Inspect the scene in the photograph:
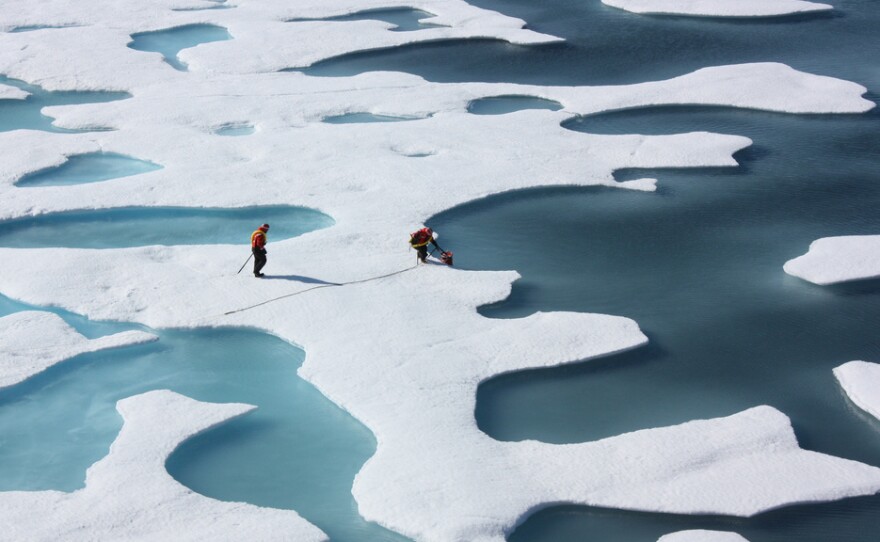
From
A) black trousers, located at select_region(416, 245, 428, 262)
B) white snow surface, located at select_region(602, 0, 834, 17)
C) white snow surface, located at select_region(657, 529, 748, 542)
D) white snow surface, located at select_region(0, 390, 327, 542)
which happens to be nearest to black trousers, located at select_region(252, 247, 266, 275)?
black trousers, located at select_region(416, 245, 428, 262)

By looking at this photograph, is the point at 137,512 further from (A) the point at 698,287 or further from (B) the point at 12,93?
(B) the point at 12,93

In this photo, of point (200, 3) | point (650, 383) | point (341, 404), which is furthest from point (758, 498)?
point (200, 3)

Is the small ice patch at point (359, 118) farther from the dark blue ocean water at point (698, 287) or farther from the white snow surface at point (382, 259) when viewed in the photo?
the dark blue ocean water at point (698, 287)

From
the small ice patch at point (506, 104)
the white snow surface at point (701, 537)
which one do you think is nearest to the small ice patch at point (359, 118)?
the small ice patch at point (506, 104)

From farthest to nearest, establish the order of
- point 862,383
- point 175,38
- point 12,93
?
1. point 175,38
2. point 12,93
3. point 862,383

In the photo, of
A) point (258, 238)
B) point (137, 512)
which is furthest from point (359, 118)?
point (137, 512)

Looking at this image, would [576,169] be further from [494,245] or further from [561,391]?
[561,391]
